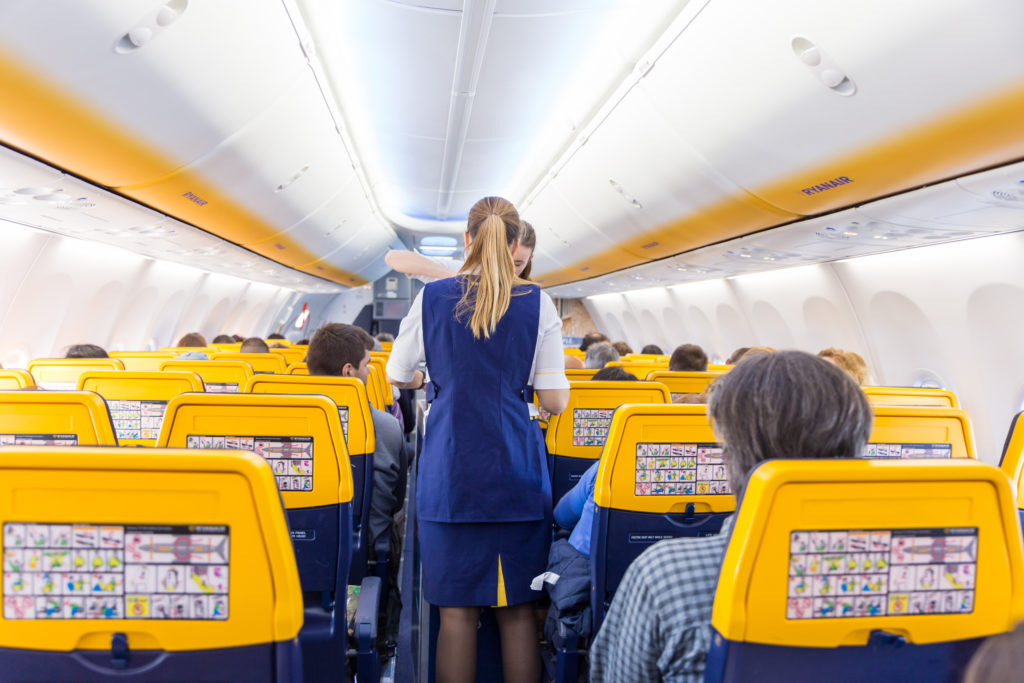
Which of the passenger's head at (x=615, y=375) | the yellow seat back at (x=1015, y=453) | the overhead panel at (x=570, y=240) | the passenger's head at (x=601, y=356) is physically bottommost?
the yellow seat back at (x=1015, y=453)

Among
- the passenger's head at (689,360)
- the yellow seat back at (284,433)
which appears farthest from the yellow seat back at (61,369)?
the passenger's head at (689,360)

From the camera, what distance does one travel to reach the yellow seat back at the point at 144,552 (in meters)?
1.26

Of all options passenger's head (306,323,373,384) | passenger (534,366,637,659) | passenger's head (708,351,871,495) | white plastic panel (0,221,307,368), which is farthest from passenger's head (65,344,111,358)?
passenger's head (708,351,871,495)

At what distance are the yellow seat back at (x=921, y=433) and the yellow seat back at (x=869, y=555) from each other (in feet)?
4.65

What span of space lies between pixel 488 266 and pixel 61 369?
3.72 metres

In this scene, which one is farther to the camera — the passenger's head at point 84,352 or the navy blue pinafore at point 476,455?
the passenger's head at point 84,352

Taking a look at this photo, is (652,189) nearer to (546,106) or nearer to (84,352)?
(546,106)

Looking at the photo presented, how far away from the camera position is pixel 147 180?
5.22 m

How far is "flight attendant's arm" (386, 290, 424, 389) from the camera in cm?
238

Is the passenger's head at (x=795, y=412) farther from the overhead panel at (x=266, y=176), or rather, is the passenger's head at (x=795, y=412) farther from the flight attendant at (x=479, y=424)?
the overhead panel at (x=266, y=176)

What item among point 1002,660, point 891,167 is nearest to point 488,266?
point 1002,660

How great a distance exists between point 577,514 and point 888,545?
1.65 meters

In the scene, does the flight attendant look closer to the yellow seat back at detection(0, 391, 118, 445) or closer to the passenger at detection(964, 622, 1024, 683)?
the yellow seat back at detection(0, 391, 118, 445)

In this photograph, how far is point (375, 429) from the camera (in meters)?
3.68
